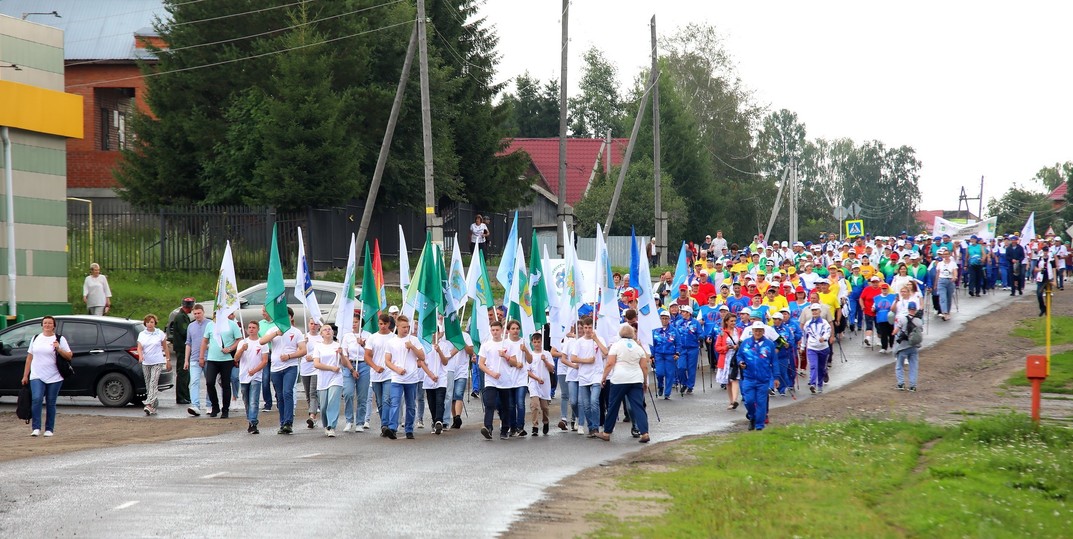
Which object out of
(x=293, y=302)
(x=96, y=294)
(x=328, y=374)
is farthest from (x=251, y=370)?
(x=96, y=294)

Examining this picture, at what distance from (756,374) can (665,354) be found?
18.5 feet

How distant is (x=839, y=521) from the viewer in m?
10.8

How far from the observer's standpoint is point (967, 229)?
1796 inches

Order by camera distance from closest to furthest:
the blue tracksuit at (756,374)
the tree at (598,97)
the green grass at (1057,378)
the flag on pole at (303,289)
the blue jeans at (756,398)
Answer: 1. the blue tracksuit at (756,374)
2. the blue jeans at (756,398)
3. the flag on pole at (303,289)
4. the green grass at (1057,378)
5. the tree at (598,97)

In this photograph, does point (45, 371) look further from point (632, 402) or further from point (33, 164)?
point (33, 164)

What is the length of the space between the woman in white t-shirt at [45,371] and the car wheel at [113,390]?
3423 millimetres

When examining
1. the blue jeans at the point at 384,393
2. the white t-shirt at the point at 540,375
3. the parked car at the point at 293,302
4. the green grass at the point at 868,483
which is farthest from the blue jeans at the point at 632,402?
the parked car at the point at 293,302

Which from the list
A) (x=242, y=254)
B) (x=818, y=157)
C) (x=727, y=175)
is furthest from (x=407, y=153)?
(x=818, y=157)

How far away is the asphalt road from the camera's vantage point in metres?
10.4

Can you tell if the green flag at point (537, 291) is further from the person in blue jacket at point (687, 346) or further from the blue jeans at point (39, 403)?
the blue jeans at point (39, 403)

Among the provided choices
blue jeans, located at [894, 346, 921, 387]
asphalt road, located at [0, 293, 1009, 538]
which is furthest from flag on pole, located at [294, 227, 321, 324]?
blue jeans, located at [894, 346, 921, 387]

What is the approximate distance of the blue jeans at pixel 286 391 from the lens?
18234 mm

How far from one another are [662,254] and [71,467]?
31.0 m

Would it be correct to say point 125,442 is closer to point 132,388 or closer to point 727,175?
point 132,388
